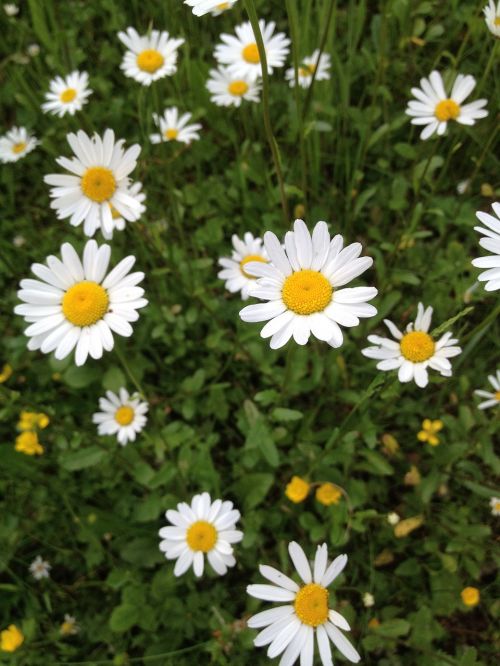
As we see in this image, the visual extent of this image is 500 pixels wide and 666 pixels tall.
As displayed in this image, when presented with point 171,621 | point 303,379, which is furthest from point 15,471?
point 303,379

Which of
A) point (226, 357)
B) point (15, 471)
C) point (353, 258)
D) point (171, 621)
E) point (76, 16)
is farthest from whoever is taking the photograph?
point (76, 16)

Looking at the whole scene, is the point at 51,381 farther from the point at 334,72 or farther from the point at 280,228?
the point at 334,72

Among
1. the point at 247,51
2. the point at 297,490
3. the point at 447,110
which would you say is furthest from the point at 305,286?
the point at 247,51

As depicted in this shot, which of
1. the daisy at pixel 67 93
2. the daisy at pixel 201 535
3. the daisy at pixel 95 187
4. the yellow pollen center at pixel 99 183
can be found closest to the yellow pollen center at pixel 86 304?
the daisy at pixel 95 187

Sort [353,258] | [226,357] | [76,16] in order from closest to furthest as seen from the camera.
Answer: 1. [353,258]
2. [226,357]
3. [76,16]

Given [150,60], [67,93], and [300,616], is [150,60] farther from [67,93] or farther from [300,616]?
[300,616]

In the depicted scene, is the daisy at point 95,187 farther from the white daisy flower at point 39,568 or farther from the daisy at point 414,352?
the white daisy flower at point 39,568

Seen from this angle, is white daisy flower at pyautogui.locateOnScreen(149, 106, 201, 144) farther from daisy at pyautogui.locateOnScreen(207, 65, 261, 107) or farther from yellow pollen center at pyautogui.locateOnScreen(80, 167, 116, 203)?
yellow pollen center at pyautogui.locateOnScreen(80, 167, 116, 203)
